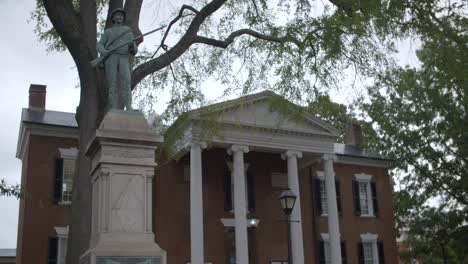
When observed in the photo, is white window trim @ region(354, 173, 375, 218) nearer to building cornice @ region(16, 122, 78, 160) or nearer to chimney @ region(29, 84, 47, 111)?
building cornice @ region(16, 122, 78, 160)

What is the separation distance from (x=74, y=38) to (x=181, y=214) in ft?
47.9

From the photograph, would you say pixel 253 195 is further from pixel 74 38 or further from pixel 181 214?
pixel 74 38

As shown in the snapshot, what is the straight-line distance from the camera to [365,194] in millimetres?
30016

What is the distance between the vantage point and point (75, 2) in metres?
15.1

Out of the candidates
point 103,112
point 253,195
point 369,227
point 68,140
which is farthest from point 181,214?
point 103,112

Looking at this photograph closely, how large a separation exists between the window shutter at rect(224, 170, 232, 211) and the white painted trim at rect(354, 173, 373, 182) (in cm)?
796

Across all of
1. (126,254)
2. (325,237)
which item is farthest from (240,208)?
(126,254)

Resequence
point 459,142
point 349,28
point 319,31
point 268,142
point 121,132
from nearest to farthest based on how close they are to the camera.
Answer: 1. point 121,132
2. point 349,28
3. point 319,31
4. point 268,142
5. point 459,142

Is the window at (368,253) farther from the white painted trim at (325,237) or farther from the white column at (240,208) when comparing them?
the white column at (240,208)

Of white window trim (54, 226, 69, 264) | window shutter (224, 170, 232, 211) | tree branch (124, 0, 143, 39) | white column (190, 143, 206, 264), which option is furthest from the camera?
window shutter (224, 170, 232, 211)

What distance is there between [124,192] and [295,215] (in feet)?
58.9

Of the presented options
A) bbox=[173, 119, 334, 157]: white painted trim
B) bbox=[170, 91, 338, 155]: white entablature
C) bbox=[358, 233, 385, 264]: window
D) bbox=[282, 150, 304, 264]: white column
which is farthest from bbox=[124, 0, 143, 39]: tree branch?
bbox=[358, 233, 385, 264]: window

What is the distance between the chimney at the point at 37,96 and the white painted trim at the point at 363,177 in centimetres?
1646

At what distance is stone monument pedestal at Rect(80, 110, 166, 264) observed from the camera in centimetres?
676
